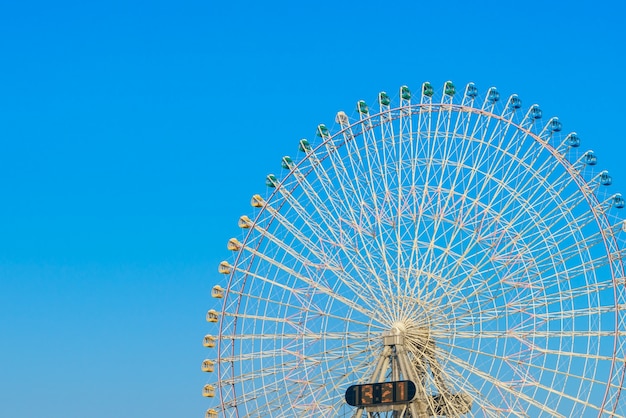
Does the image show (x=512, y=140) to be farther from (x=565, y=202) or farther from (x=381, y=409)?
(x=381, y=409)

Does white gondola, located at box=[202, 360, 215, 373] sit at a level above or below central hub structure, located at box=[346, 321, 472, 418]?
above

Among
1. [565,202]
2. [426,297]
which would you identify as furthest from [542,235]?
[426,297]

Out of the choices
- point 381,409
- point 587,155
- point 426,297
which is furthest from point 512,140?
point 381,409

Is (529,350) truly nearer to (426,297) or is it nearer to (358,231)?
(426,297)

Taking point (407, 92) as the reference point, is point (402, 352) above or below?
below

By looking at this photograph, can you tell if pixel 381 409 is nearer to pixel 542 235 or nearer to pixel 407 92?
pixel 542 235

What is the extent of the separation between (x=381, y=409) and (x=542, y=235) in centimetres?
1299

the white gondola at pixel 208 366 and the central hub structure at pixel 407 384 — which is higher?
the white gondola at pixel 208 366

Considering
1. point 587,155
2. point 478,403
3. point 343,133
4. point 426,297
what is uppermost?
point 343,133

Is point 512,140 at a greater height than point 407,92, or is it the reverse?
point 407,92

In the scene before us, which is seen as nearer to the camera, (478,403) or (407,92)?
(478,403)

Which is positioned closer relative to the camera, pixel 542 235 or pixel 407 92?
pixel 542 235

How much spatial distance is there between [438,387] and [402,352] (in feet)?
9.41

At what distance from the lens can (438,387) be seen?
3191 inches
